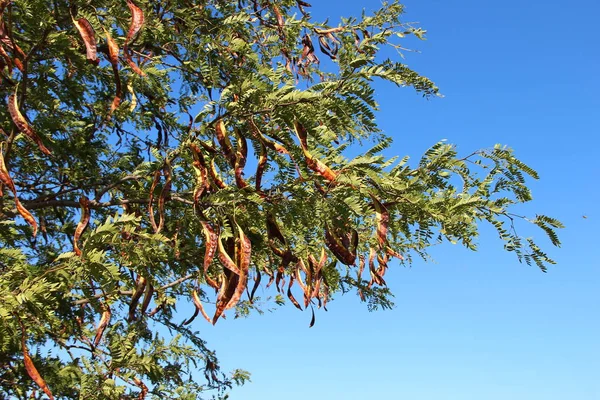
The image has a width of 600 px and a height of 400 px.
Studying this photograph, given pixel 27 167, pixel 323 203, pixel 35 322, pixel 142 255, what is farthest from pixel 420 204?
pixel 27 167

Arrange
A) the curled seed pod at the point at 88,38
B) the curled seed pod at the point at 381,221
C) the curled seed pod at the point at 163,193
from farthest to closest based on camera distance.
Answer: the curled seed pod at the point at 163,193 → the curled seed pod at the point at 88,38 → the curled seed pod at the point at 381,221

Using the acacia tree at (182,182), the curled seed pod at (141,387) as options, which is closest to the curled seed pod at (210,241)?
the acacia tree at (182,182)

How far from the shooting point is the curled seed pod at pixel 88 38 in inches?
162

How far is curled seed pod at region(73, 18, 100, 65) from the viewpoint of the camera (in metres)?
4.11

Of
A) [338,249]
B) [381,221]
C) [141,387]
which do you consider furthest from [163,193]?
[141,387]

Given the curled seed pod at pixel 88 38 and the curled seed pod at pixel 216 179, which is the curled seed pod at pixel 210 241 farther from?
the curled seed pod at pixel 88 38

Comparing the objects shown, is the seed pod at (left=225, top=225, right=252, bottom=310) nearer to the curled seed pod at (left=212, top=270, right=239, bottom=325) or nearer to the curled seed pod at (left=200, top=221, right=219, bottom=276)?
the curled seed pod at (left=212, top=270, right=239, bottom=325)

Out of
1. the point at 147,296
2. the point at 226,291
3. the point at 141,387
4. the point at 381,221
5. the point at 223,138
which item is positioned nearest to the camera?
the point at 381,221

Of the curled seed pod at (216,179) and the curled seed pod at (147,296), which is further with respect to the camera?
the curled seed pod at (147,296)

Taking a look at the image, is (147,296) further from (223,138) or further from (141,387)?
(141,387)

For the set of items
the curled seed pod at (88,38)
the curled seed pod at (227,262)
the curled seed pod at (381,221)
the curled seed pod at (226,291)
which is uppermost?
the curled seed pod at (88,38)

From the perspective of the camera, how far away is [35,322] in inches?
183

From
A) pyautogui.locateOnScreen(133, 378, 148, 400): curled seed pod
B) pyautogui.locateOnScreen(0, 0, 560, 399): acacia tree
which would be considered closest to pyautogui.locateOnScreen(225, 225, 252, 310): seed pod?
pyautogui.locateOnScreen(0, 0, 560, 399): acacia tree

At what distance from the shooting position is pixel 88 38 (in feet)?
13.8
